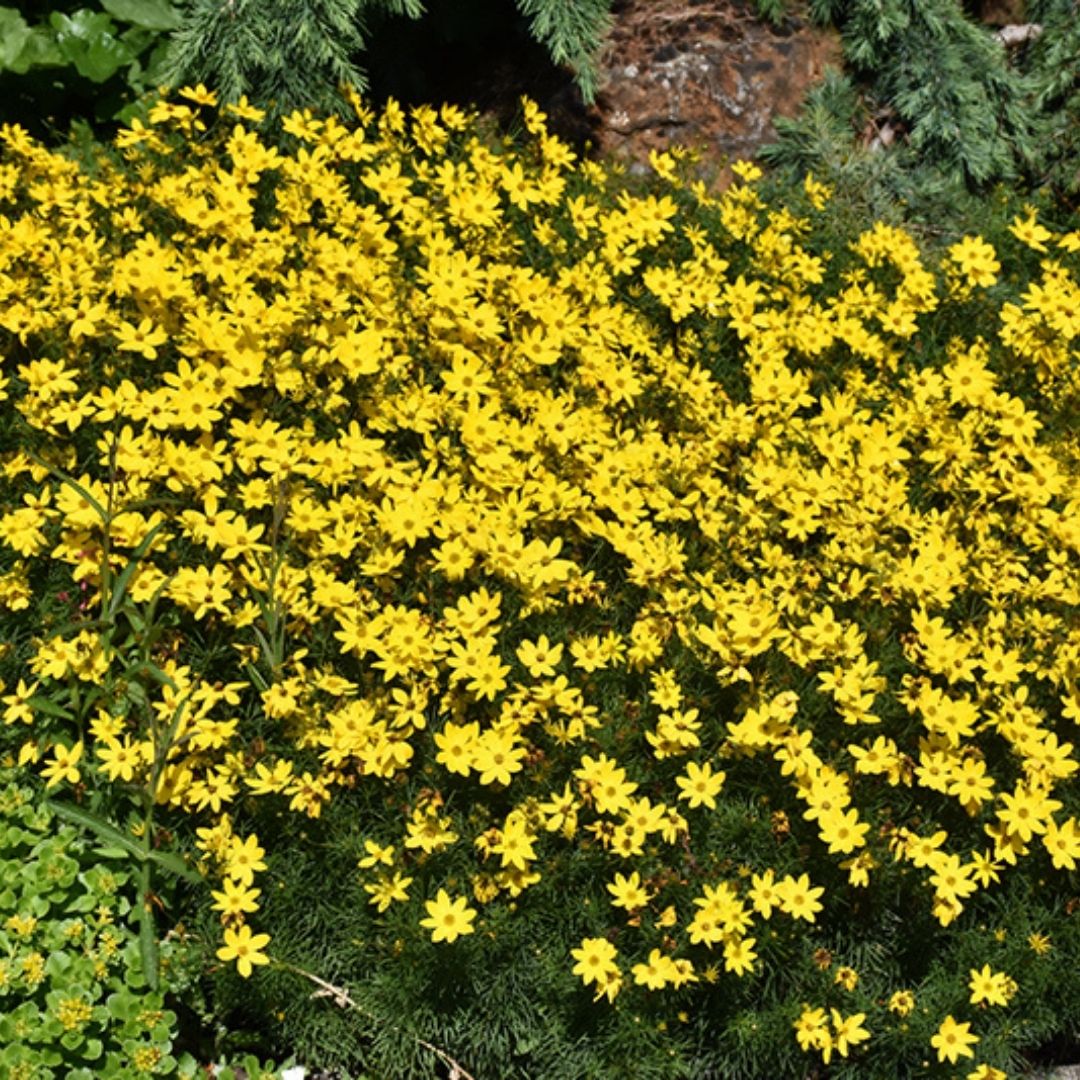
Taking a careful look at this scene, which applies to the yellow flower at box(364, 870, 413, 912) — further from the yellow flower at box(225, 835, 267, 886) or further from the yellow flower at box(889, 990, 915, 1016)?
the yellow flower at box(889, 990, 915, 1016)

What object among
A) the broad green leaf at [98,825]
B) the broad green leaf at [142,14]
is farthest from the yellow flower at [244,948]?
the broad green leaf at [142,14]

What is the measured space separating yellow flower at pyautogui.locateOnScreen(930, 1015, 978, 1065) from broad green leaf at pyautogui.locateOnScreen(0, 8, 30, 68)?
13.7 feet

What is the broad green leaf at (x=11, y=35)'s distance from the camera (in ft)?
16.7

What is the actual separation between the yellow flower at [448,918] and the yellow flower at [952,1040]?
1.01 metres

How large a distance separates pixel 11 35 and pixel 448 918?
3627mm

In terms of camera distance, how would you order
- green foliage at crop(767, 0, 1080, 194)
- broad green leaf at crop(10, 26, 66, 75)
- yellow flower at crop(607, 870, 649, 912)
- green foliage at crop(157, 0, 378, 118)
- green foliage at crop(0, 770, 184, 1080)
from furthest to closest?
green foliage at crop(767, 0, 1080, 194)
broad green leaf at crop(10, 26, 66, 75)
green foliage at crop(157, 0, 378, 118)
yellow flower at crop(607, 870, 649, 912)
green foliage at crop(0, 770, 184, 1080)

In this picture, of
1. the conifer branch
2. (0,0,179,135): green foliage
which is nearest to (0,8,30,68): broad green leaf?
(0,0,179,135): green foliage

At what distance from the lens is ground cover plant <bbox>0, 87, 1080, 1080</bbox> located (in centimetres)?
323

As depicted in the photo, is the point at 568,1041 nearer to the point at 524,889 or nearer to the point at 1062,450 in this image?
the point at 524,889

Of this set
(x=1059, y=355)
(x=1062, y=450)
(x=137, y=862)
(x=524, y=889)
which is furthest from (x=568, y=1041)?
(x=1059, y=355)

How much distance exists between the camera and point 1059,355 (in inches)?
171

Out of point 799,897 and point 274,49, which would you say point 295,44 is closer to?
point 274,49

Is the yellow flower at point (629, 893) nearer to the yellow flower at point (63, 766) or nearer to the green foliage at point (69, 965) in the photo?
the green foliage at point (69, 965)

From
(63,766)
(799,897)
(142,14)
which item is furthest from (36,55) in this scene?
(799,897)
